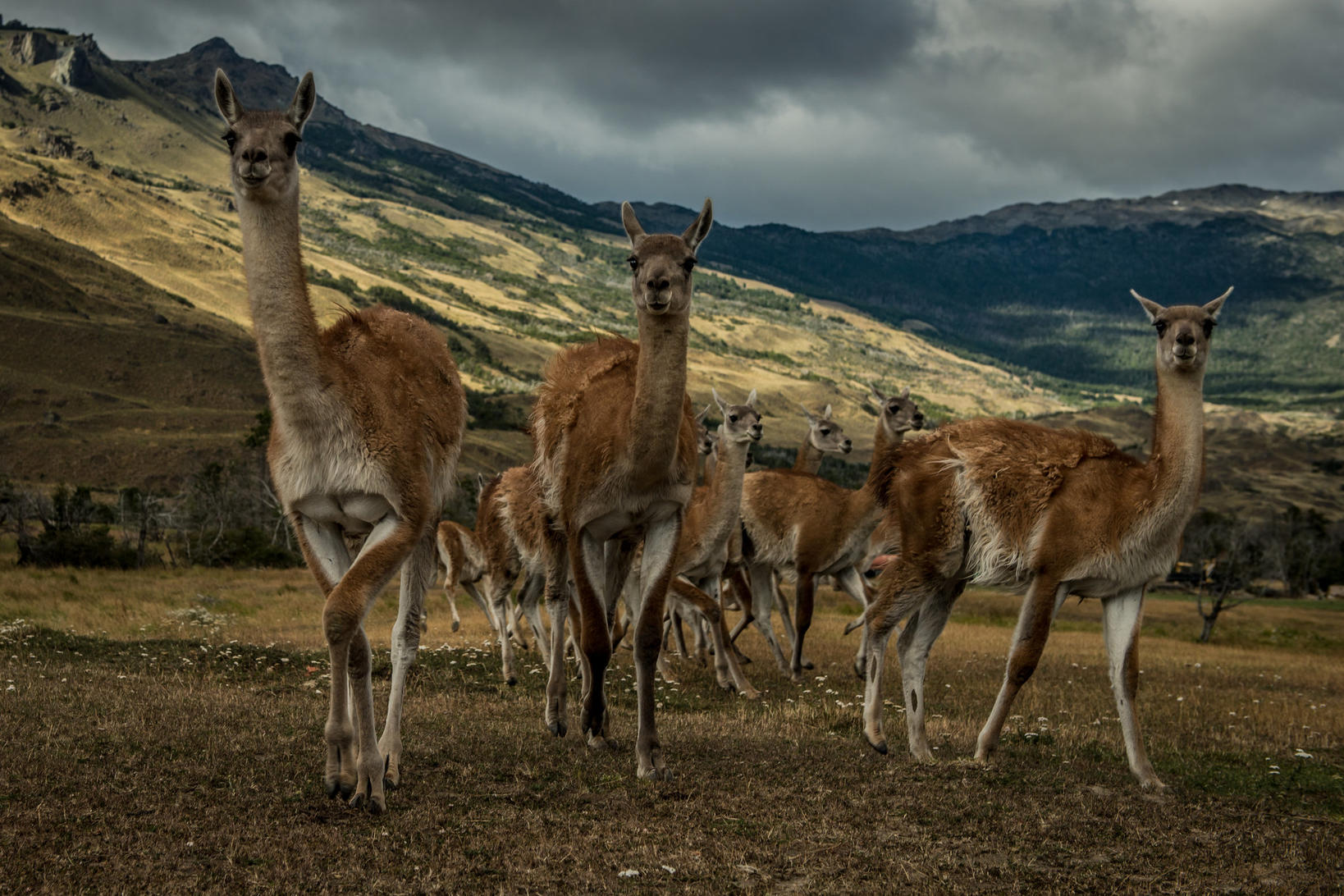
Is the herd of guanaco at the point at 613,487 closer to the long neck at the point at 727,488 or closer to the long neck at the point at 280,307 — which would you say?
the long neck at the point at 280,307

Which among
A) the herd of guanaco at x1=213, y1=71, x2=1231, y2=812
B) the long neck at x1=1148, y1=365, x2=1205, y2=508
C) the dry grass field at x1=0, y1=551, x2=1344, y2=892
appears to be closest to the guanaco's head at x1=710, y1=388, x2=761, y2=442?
the herd of guanaco at x1=213, y1=71, x2=1231, y2=812

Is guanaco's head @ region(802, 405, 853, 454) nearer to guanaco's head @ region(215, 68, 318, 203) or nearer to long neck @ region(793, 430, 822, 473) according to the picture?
long neck @ region(793, 430, 822, 473)

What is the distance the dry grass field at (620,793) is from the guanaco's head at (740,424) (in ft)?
10.4

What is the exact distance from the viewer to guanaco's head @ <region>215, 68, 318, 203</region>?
6.98 m

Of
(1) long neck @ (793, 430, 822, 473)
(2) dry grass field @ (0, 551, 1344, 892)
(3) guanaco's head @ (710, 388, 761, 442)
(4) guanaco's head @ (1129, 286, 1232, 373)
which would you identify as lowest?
(2) dry grass field @ (0, 551, 1344, 892)

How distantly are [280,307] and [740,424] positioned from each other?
313 inches

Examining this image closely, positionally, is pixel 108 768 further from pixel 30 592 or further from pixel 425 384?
pixel 30 592

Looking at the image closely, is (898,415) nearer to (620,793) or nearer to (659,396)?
(659,396)

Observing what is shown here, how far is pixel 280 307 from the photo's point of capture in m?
7.09

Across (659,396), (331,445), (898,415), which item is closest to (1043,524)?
(659,396)

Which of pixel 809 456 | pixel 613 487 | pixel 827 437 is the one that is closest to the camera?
pixel 613 487

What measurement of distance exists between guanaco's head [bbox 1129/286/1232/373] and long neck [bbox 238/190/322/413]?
6339mm

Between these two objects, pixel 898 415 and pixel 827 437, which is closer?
pixel 898 415

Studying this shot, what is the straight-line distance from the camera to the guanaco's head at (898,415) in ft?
A: 54.7
